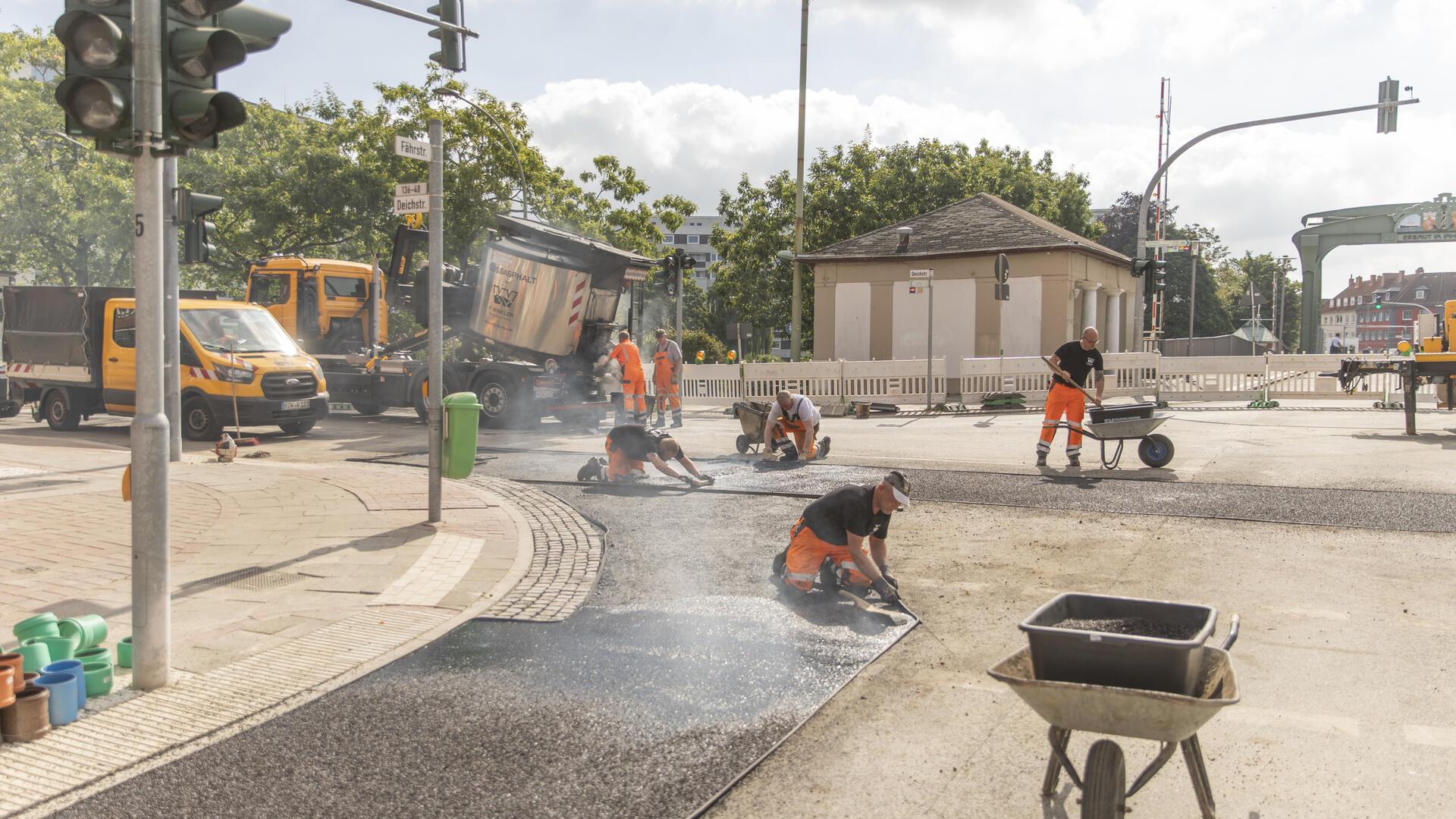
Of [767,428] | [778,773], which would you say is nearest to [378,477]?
[767,428]

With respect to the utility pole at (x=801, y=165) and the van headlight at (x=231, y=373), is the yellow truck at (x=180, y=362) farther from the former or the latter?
the utility pole at (x=801, y=165)

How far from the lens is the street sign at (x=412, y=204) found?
8328mm

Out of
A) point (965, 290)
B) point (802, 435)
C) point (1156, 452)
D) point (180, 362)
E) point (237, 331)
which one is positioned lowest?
point (1156, 452)

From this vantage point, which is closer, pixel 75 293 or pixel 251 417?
pixel 251 417

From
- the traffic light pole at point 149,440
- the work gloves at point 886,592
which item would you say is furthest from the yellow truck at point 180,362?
the work gloves at point 886,592

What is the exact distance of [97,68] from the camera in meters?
4.58

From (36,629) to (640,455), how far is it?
6.38 m

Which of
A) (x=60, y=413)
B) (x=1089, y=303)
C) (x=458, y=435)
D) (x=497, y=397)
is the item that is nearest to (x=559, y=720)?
(x=458, y=435)

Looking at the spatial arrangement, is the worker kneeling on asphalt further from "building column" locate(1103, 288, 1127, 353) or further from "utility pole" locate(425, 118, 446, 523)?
"building column" locate(1103, 288, 1127, 353)

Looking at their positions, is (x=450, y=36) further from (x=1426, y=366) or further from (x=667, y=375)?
(x=1426, y=366)

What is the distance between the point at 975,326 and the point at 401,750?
2533 cm

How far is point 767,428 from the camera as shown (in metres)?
13.0

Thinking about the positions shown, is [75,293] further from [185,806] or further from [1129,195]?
[1129,195]

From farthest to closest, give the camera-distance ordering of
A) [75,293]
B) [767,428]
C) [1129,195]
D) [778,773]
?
[1129,195], [75,293], [767,428], [778,773]
